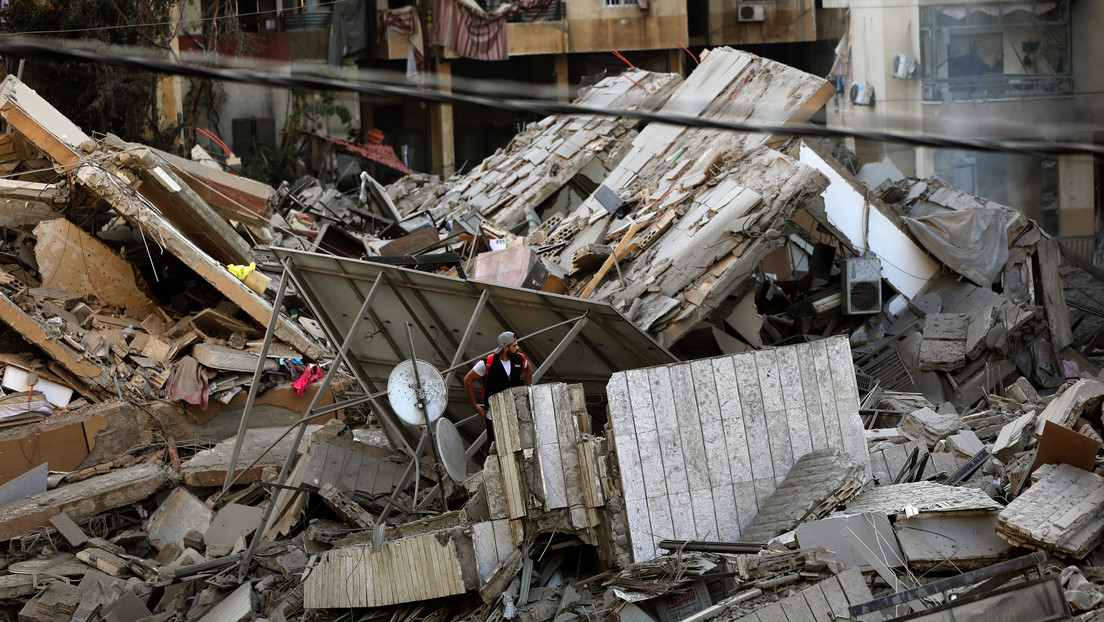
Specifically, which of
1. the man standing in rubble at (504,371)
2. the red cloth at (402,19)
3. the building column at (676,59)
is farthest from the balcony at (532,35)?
the man standing in rubble at (504,371)

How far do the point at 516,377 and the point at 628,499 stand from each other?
2097mm

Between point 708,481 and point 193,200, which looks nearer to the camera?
point 708,481

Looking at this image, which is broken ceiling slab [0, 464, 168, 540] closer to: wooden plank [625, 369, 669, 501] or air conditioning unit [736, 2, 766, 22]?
wooden plank [625, 369, 669, 501]

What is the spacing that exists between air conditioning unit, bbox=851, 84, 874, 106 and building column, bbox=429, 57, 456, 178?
12.7m

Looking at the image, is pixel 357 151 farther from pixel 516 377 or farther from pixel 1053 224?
pixel 516 377

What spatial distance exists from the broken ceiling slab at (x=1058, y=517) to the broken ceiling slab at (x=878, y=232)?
9.26 metres

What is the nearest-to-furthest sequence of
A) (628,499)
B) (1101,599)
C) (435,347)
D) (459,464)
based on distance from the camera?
(1101,599), (628,499), (459,464), (435,347)

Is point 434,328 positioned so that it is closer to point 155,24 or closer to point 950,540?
point 950,540

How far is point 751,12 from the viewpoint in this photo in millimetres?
32281

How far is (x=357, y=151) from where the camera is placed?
3038 cm

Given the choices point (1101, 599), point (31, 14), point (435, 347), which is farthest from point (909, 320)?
point (31, 14)

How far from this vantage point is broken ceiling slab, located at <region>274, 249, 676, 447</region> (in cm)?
860

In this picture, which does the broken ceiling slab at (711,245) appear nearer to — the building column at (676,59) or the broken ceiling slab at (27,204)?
the broken ceiling slab at (27,204)

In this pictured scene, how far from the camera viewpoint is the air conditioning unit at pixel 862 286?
14047 millimetres
